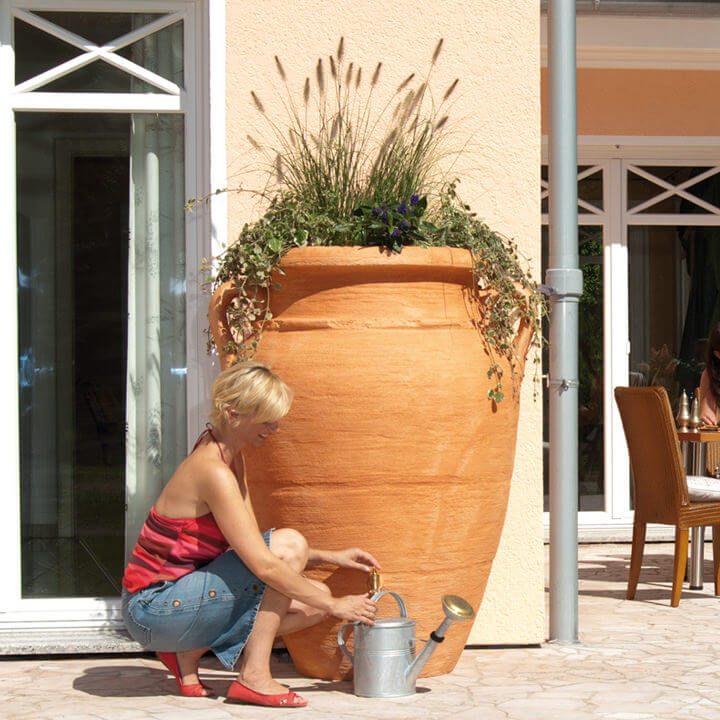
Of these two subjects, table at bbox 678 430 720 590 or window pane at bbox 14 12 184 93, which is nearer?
window pane at bbox 14 12 184 93

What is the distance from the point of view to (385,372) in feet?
13.4

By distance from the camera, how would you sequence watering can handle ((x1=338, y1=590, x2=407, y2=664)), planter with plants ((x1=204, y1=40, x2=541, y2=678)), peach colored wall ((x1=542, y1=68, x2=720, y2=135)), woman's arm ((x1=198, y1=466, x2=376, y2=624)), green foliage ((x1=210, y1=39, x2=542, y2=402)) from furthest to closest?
peach colored wall ((x1=542, y1=68, x2=720, y2=135)) < green foliage ((x1=210, y1=39, x2=542, y2=402)) < planter with plants ((x1=204, y1=40, x2=541, y2=678)) < watering can handle ((x1=338, y1=590, x2=407, y2=664)) < woman's arm ((x1=198, y1=466, x2=376, y2=624))

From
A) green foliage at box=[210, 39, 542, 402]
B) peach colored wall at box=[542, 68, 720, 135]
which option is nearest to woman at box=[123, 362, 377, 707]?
green foliage at box=[210, 39, 542, 402]

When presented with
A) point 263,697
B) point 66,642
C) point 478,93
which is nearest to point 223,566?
point 263,697

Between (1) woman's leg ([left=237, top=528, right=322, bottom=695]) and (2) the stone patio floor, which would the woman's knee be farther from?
(2) the stone patio floor

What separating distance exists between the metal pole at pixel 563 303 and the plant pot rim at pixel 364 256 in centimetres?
68

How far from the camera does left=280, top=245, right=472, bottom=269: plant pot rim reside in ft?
13.7

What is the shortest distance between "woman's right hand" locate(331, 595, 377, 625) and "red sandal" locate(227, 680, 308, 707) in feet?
0.81

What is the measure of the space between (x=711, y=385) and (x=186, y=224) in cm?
286

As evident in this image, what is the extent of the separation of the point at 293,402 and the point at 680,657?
156cm

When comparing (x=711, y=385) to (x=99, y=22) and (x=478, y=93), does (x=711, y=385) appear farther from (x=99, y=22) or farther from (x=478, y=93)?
(x=99, y=22)

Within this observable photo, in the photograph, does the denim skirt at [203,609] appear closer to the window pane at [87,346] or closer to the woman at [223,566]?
the woman at [223,566]

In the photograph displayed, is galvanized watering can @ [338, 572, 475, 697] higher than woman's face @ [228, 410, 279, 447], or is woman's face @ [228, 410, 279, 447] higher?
woman's face @ [228, 410, 279, 447]

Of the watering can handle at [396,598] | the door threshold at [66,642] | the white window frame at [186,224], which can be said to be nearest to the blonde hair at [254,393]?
the watering can handle at [396,598]
